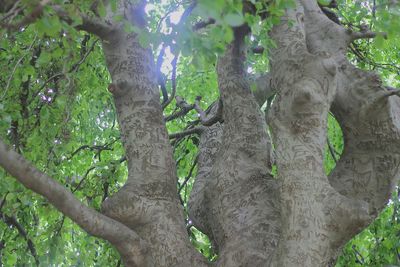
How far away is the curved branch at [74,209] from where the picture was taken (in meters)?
2.60

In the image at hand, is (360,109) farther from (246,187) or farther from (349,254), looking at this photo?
(349,254)

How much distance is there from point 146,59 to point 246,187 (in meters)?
1.04

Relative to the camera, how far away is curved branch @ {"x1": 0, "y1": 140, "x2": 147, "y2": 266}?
2600mm

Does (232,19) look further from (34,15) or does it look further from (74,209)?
(74,209)

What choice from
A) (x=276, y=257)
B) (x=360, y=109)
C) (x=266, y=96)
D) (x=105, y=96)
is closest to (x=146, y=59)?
(x=266, y=96)

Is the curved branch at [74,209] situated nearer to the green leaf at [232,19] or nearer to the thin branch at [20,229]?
the green leaf at [232,19]

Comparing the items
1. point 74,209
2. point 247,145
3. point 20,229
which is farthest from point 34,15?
point 20,229

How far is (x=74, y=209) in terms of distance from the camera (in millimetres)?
2830

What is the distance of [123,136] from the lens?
11.6 feet

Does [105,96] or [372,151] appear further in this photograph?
[105,96]

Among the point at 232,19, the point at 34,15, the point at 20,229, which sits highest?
the point at 34,15

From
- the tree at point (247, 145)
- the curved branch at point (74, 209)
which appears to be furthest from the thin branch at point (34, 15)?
the curved branch at point (74, 209)

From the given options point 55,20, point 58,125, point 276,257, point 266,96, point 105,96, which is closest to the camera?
point 55,20

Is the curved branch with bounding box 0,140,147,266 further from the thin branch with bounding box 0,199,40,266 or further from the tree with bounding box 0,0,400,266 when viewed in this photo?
the thin branch with bounding box 0,199,40,266
